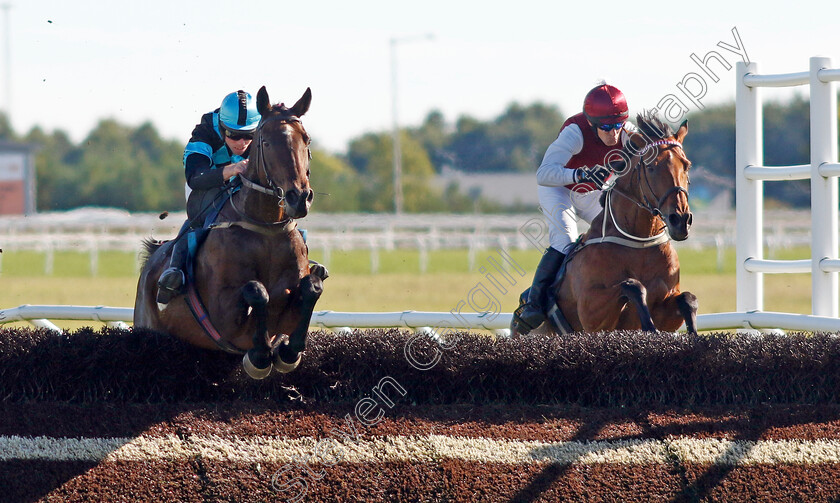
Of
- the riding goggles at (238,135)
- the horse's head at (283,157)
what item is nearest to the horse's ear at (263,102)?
the horse's head at (283,157)

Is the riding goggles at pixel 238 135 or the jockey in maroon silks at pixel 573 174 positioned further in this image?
the jockey in maroon silks at pixel 573 174

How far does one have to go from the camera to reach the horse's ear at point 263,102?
450 centimetres

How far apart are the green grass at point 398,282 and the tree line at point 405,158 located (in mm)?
13140

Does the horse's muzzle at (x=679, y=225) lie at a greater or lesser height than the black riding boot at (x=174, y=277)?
greater

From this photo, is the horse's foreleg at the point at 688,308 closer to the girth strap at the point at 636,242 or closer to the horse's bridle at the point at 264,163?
the girth strap at the point at 636,242

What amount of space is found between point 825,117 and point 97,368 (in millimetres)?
4066

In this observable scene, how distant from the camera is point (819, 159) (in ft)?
18.2

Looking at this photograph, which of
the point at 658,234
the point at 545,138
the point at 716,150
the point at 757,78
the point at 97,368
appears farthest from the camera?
the point at 716,150

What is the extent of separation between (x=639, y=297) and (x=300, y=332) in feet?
5.94

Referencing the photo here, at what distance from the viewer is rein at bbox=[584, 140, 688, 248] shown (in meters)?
5.14

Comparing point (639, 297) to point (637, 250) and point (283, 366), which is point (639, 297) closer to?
point (637, 250)

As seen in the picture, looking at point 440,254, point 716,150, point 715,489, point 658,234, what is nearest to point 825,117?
point 658,234

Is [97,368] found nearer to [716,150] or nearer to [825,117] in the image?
[825,117]

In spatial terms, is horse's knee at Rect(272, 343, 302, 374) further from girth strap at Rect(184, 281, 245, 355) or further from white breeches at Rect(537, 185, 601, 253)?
white breeches at Rect(537, 185, 601, 253)
